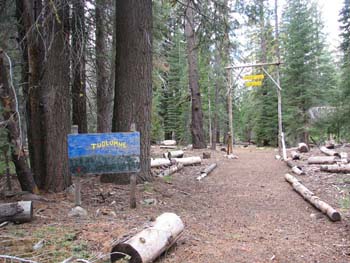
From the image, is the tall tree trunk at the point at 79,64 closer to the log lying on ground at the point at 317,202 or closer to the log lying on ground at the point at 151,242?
the log lying on ground at the point at 151,242

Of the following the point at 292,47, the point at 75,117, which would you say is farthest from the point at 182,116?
the point at 75,117

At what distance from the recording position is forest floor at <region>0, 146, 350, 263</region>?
3.36 metres

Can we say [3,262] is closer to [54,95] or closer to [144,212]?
[144,212]

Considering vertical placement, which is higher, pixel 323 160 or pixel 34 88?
pixel 34 88

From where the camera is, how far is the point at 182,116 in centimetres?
2392

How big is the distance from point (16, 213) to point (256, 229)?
3215mm

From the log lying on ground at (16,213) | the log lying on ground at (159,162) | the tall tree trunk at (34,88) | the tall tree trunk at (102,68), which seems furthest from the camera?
the log lying on ground at (159,162)

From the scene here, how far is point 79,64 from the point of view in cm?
637

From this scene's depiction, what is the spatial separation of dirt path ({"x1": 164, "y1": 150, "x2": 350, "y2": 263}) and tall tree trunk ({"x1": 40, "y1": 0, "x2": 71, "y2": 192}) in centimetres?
233

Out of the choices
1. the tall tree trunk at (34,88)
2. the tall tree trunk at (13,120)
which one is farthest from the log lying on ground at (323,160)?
the tall tree trunk at (13,120)

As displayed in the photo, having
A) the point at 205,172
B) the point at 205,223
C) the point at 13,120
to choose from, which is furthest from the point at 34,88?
the point at 205,172

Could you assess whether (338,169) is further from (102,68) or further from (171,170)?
(102,68)

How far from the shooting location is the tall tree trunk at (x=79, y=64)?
5.82m

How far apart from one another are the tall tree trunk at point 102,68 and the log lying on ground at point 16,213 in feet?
12.9
